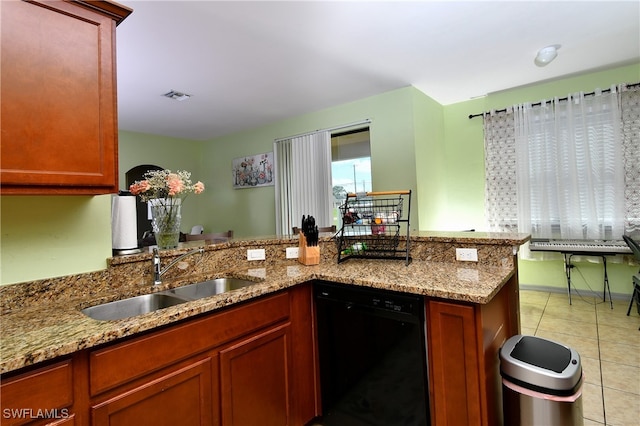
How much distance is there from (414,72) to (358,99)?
907 mm

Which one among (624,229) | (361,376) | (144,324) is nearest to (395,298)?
(361,376)

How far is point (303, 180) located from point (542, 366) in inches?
148

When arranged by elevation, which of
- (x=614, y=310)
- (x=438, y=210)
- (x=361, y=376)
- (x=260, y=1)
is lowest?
(x=614, y=310)

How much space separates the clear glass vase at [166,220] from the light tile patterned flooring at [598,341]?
2.56 m

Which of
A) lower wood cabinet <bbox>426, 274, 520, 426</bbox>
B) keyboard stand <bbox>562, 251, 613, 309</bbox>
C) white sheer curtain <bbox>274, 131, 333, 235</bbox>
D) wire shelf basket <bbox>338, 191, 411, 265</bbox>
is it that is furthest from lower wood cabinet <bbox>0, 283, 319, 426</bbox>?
keyboard stand <bbox>562, 251, 613, 309</bbox>

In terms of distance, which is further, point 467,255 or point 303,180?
point 303,180

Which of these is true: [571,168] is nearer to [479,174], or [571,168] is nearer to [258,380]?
[479,174]

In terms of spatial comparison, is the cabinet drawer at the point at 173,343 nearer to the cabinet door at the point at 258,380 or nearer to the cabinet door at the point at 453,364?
the cabinet door at the point at 258,380

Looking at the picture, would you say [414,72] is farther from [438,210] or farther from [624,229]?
[624,229]

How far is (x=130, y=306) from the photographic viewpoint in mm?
1484

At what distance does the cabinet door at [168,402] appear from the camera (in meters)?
1.02

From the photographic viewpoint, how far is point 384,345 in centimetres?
145

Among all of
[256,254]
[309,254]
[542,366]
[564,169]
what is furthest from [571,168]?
[256,254]

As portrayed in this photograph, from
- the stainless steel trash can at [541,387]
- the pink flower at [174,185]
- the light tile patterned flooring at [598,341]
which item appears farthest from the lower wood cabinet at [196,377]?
the light tile patterned flooring at [598,341]
